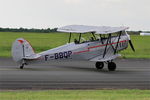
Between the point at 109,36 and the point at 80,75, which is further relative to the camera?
the point at 109,36

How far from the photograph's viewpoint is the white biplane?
20688mm

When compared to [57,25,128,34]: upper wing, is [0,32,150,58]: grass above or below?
below

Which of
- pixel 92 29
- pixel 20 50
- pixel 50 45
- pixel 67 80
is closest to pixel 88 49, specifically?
pixel 92 29

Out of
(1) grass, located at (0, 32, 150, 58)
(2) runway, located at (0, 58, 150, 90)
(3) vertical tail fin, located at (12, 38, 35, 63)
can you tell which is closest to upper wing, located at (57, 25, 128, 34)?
(2) runway, located at (0, 58, 150, 90)

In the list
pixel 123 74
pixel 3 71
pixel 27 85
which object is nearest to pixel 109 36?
pixel 123 74

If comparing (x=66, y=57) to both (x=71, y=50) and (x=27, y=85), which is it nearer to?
(x=71, y=50)

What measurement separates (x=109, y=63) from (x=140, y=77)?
130 inches

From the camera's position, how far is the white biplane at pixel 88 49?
67.9 feet

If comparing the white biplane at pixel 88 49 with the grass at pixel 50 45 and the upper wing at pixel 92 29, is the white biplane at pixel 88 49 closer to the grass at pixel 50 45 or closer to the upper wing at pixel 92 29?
the upper wing at pixel 92 29

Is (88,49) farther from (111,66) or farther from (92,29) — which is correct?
(111,66)

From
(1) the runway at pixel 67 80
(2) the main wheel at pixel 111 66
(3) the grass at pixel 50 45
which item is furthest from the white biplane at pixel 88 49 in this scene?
(3) the grass at pixel 50 45

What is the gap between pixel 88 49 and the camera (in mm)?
22234

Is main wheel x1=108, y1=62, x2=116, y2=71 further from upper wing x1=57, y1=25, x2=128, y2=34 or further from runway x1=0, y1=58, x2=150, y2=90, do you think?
upper wing x1=57, y1=25, x2=128, y2=34

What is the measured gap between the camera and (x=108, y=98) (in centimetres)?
1106
